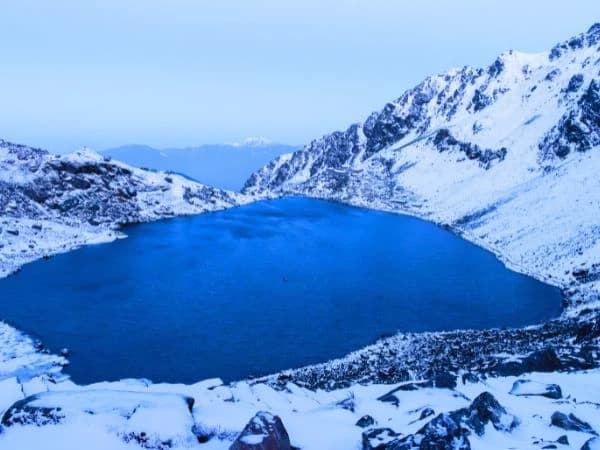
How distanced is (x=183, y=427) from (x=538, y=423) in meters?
17.0

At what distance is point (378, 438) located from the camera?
2225 cm

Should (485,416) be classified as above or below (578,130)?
below

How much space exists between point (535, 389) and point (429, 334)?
23.4 m

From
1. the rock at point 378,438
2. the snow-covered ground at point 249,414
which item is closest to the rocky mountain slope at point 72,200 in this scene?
the snow-covered ground at point 249,414

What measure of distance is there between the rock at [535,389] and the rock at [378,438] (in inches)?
480

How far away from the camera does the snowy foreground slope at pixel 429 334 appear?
22.2 meters

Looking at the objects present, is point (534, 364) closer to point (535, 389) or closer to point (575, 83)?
point (535, 389)

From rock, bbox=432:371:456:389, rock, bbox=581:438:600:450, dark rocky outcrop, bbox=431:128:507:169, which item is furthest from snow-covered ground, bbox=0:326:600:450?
dark rocky outcrop, bbox=431:128:507:169

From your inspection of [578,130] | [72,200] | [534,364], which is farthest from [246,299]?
[578,130]

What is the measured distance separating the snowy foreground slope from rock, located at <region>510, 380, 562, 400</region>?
3.9 inches

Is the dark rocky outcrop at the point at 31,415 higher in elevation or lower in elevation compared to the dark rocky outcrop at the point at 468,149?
lower

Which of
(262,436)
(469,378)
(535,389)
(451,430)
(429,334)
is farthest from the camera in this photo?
(429,334)

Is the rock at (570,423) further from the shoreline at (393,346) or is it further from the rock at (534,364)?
the shoreline at (393,346)

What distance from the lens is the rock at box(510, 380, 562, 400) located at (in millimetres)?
30216
